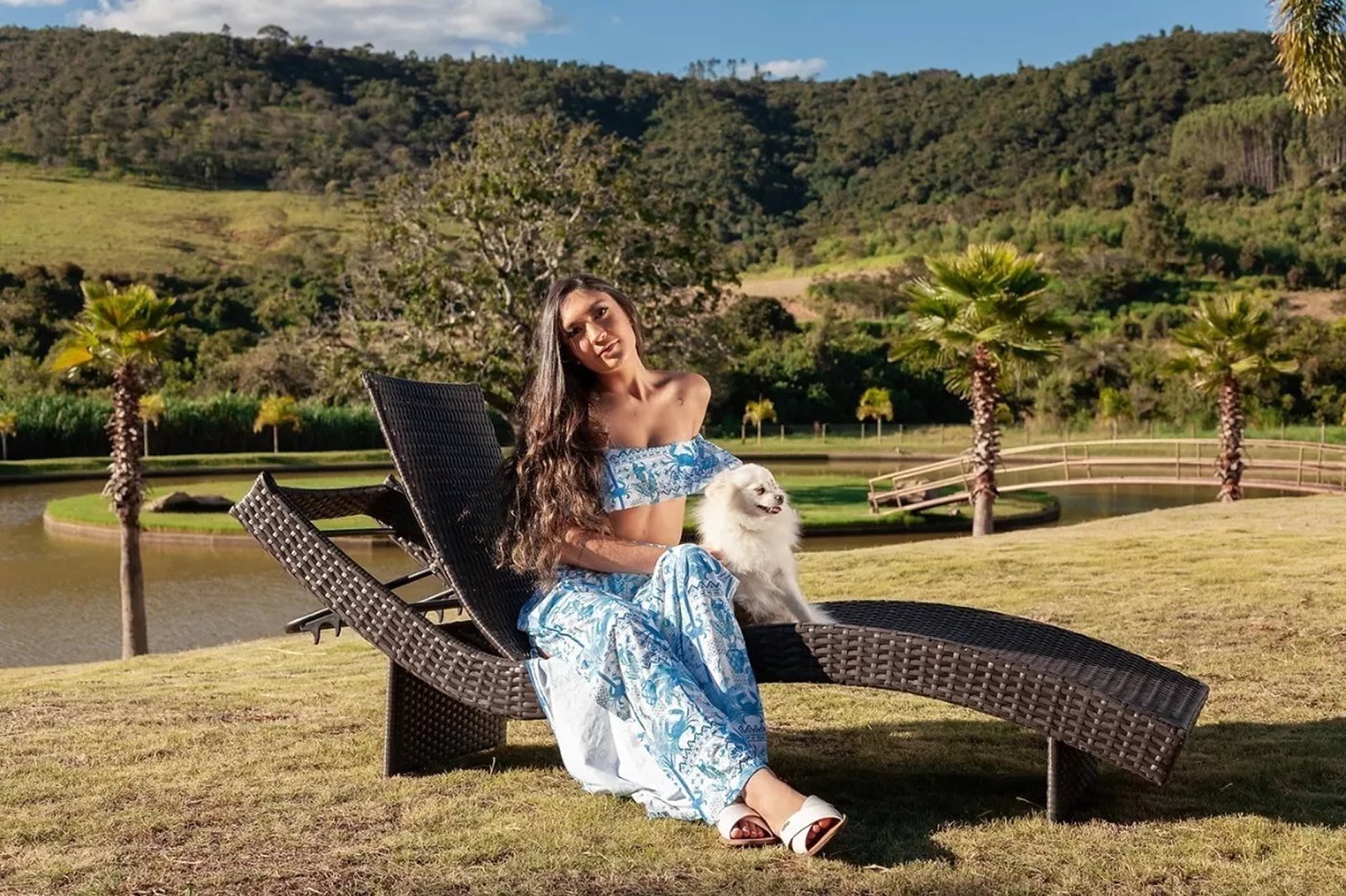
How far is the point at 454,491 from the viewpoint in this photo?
378cm

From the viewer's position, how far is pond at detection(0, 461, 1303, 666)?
1277 cm

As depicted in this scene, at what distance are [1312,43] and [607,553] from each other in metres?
10.9

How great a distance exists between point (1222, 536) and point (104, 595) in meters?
11.8

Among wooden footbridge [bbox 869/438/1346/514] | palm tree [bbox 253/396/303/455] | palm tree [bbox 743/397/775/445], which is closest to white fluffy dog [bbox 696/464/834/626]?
wooden footbridge [bbox 869/438/1346/514]

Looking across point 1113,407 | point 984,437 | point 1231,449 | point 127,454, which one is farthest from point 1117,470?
point 127,454

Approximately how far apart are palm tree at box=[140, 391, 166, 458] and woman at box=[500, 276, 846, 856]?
29300mm

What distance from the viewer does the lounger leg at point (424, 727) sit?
3.67 meters

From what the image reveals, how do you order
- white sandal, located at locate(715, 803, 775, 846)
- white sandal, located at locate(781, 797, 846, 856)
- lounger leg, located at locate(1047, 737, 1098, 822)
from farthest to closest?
1. lounger leg, located at locate(1047, 737, 1098, 822)
2. white sandal, located at locate(715, 803, 775, 846)
3. white sandal, located at locate(781, 797, 846, 856)

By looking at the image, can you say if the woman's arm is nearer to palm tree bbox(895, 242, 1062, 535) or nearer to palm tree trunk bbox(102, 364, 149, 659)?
palm tree trunk bbox(102, 364, 149, 659)

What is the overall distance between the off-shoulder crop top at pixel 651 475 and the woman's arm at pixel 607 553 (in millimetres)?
99

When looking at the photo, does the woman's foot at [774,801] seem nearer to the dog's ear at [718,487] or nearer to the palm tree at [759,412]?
the dog's ear at [718,487]

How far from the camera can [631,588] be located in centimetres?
343

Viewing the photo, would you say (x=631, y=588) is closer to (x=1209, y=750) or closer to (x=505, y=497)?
(x=505, y=497)

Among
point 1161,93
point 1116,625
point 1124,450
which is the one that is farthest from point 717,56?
point 1116,625
